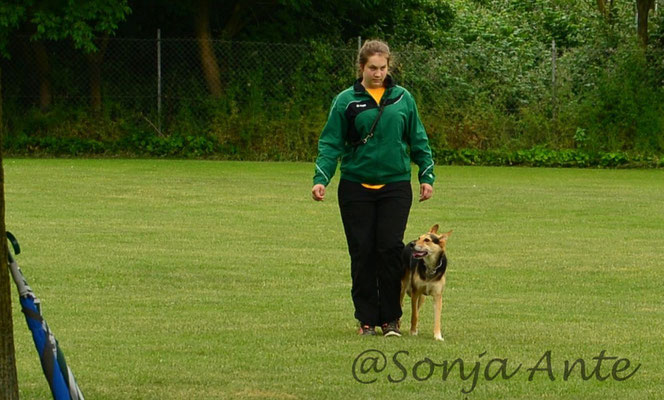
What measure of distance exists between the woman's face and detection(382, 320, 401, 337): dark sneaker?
160 cm

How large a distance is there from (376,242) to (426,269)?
1.27 feet

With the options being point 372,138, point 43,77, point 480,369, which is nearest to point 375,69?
point 372,138

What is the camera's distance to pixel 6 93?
3012 cm

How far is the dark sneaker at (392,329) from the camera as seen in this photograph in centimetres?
912

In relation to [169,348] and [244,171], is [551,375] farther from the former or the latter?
[244,171]

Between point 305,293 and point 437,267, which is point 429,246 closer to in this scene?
point 437,267

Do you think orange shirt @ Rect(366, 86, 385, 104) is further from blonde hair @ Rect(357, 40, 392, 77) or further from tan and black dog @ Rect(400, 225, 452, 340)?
tan and black dog @ Rect(400, 225, 452, 340)

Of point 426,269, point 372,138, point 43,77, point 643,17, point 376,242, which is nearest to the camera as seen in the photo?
point 372,138

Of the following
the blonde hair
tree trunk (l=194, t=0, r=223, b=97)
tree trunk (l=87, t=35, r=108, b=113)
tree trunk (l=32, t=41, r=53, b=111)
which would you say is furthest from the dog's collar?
tree trunk (l=32, t=41, r=53, b=111)

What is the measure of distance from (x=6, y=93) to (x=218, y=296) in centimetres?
2028

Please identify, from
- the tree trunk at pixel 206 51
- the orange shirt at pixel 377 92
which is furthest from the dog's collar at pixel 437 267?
the tree trunk at pixel 206 51

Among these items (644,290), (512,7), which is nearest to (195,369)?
(644,290)

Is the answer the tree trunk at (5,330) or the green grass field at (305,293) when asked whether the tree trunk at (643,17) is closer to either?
the green grass field at (305,293)

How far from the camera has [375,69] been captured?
8.86 meters
